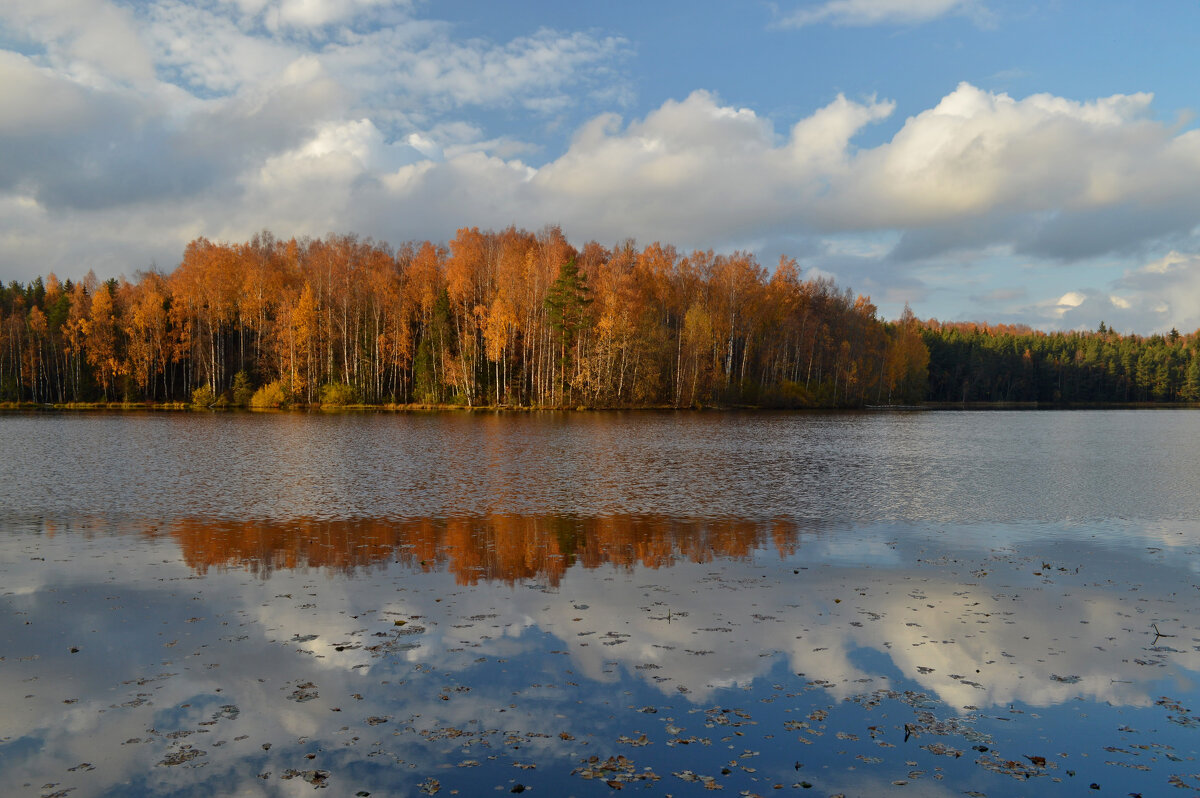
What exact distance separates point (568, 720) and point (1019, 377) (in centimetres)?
19939

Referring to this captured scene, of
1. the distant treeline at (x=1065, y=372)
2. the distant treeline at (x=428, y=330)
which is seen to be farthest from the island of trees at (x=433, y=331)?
the distant treeline at (x=1065, y=372)

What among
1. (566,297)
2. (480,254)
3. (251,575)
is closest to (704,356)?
(566,297)

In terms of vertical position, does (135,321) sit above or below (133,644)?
above

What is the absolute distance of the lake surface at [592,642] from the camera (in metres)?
7.53

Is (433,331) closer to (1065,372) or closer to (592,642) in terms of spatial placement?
(592,642)

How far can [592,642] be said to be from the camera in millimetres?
11062

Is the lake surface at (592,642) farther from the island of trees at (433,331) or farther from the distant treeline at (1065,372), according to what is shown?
the distant treeline at (1065,372)

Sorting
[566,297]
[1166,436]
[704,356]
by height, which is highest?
[566,297]

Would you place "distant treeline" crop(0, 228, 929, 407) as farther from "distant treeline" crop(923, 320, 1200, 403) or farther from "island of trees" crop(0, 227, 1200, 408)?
"distant treeline" crop(923, 320, 1200, 403)

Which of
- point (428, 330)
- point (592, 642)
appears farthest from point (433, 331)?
point (592, 642)

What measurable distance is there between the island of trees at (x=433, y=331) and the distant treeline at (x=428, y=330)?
253mm

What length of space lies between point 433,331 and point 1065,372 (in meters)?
167

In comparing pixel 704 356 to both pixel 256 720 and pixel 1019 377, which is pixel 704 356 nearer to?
pixel 256 720

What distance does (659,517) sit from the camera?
875 inches
